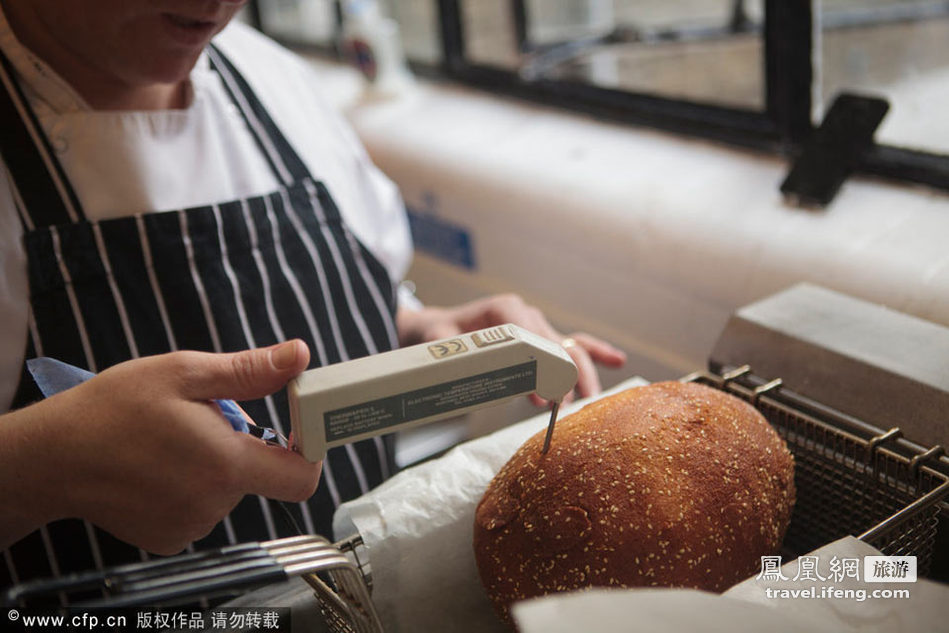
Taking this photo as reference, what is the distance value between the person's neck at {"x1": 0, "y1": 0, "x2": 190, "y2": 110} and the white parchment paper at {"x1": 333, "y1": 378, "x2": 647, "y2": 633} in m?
0.62

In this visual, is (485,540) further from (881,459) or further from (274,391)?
(881,459)

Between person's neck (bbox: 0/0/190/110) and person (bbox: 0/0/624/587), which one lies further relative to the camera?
person's neck (bbox: 0/0/190/110)

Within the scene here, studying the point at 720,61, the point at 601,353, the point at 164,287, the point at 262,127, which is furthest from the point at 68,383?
the point at 720,61

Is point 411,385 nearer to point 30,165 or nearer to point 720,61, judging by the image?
point 30,165

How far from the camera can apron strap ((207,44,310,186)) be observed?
50.2 inches

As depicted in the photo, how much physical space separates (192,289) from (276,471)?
0.48m

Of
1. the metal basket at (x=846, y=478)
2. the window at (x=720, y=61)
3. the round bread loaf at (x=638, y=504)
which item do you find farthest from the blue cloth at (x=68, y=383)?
the window at (x=720, y=61)

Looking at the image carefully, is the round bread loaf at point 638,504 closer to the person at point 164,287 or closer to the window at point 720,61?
the person at point 164,287

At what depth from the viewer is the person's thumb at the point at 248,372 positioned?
0.69 meters

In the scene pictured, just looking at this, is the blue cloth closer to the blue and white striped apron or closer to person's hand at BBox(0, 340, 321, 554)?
person's hand at BBox(0, 340, 321, 554)

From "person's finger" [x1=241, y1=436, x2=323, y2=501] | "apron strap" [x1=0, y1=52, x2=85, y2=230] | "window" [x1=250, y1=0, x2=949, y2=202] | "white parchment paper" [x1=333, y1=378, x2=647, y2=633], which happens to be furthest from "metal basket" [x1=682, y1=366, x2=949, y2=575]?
"apron strap" [x1=0, y1=52, x2=85, y2=230]

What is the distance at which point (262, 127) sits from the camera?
129 cm

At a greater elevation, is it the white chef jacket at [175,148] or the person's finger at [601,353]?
the white chef jacket at [175,148]

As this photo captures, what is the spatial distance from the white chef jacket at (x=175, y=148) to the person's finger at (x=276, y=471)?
477 mm
